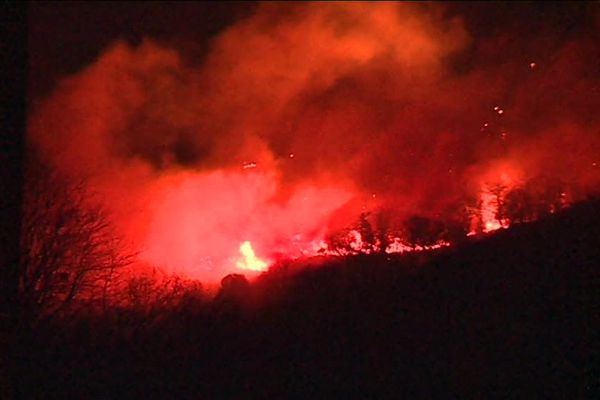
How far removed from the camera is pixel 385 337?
1116 cm

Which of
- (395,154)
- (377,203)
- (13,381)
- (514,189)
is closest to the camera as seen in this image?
(13,381)

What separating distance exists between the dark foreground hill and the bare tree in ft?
1.92

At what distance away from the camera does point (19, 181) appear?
26.5ft

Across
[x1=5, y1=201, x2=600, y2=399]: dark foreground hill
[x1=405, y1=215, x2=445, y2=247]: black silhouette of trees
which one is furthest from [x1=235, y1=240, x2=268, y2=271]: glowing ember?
[x1=5, y1=201, x2=600, y2=399]: dark foreground hill

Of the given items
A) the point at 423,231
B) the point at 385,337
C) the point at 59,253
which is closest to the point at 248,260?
the point at 423,231

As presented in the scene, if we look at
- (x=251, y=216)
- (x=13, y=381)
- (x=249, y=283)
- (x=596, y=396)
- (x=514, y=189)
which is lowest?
(x=596, y=396)

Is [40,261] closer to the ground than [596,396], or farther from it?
farther from it

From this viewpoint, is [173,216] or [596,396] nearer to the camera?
[596,396]

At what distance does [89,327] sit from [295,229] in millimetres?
9852

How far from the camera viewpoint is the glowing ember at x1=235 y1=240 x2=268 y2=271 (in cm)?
2052

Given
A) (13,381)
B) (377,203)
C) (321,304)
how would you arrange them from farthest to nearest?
(377,203)
(321,304)
(13,381)

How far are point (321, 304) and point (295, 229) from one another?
369 inches

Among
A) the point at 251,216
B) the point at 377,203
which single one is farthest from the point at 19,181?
the point at 251,216

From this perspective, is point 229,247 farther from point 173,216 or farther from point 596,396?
point 596,396
